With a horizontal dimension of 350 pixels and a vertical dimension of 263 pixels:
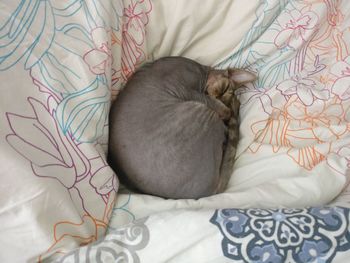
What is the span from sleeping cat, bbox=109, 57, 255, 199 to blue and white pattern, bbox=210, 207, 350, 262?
19 centimetres

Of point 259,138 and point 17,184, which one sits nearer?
point 17,184

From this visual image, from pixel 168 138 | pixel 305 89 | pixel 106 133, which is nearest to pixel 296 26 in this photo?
pixel 305 89

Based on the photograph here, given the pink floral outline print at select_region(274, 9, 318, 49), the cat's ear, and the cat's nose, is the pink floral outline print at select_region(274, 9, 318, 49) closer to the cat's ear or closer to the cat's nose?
the cat's ear

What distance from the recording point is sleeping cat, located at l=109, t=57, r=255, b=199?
2.88 ft

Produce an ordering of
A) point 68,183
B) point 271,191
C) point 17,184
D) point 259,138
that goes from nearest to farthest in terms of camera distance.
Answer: point 17,184 → point 68,183 → point 271,191 → point 259,138

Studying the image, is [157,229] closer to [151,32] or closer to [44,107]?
[44,107]

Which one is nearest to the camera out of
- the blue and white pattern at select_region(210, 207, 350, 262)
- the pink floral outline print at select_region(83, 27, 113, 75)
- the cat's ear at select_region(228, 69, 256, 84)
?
the blue and white pattern at select_region(210, 207, 350, 262)

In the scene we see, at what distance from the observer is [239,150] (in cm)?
107

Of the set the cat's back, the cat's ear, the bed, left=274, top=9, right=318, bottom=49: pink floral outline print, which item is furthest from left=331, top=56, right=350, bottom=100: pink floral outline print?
the cat's back

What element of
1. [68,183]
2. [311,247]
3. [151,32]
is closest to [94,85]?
[68,183]

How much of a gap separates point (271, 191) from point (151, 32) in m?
0.60

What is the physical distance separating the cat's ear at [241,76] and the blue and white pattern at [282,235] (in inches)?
22.7

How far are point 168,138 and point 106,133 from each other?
16cm

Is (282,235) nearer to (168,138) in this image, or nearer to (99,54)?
(168,138)
